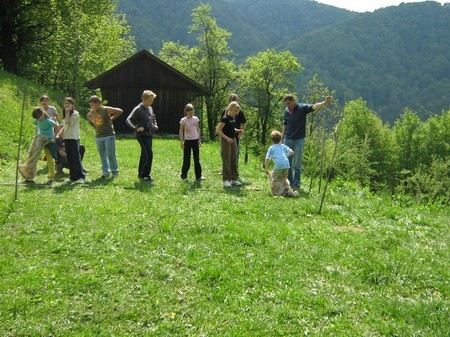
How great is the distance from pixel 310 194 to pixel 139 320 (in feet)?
22.8

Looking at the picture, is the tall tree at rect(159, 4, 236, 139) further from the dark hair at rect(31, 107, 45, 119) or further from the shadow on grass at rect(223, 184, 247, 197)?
the dark hair at rect(31, 107, 45, 119)

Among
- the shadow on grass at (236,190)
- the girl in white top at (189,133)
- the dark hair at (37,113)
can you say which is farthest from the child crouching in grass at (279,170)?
the dark hair at (37,113)

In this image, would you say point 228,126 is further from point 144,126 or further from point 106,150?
point 106,150

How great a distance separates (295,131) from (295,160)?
75cm

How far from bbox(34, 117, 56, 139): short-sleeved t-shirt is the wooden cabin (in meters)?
20.9

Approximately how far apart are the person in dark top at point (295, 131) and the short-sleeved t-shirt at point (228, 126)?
1.35 metres

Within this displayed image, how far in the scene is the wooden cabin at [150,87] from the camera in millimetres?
30828

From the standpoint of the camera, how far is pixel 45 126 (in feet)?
33.5

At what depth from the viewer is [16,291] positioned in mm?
4707

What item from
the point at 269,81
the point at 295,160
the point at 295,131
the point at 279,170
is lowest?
the point at 279,170

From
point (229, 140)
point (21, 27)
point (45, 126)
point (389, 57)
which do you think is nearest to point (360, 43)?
point (389, 57)

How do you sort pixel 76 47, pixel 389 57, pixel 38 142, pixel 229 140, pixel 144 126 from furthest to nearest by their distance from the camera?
pixel 389 57, pixel 76 47, pixel 144 126, pixel 229 140, pixel 38 142

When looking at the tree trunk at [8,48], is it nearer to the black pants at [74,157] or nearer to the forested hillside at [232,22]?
the black pants at [74,157]

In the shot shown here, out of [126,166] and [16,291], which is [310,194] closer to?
[126,166]
